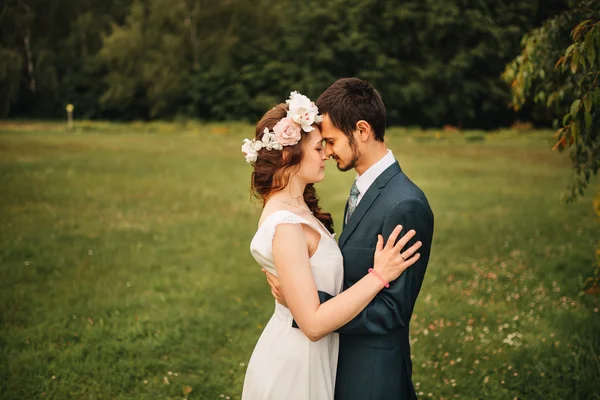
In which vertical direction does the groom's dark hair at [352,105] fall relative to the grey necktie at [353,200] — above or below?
above

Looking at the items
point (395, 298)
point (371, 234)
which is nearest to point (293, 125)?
point (371, 234)

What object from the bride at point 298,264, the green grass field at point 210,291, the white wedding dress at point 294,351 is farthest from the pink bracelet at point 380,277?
the green grass field at point 210,291

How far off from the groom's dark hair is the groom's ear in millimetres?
16

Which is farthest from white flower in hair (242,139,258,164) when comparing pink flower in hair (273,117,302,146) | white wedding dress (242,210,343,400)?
white wedding dress (242,210,343,400)

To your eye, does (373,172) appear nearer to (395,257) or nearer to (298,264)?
(395,257)

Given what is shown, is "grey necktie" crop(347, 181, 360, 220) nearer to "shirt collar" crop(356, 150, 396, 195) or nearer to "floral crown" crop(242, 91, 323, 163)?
"shirt collar" crop(356, 150, 396, 195)

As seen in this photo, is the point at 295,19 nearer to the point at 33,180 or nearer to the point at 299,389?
the point at 33,180

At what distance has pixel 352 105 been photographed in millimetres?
3125

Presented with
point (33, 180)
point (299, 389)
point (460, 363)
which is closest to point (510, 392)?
point (460, 363)

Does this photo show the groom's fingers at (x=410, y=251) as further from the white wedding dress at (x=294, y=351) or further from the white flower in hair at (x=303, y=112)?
the white flower in hair at (x=303, y=112)

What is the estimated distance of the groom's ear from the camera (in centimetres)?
313

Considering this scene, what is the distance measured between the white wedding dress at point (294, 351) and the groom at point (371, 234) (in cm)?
6

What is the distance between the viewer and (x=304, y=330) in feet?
9.71

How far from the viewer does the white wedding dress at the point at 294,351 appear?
122 inches
